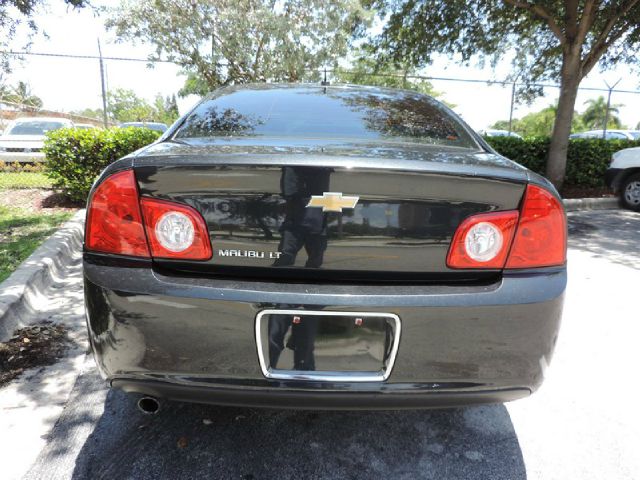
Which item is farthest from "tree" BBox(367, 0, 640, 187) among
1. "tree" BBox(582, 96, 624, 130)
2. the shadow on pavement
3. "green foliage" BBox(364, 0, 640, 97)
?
"tree" BBox(582, 96, 624, 130)

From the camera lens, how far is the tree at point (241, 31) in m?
10.5

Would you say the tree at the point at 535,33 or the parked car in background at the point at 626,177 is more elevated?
the tree at the point at 535,33

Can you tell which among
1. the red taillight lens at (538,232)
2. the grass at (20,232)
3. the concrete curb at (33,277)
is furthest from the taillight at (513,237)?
the grass at (20,232)

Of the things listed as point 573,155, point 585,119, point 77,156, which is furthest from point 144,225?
point 585,119

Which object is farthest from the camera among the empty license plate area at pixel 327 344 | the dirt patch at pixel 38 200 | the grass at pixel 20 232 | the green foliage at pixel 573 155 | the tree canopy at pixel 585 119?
the tree canopy at pixel 585 119

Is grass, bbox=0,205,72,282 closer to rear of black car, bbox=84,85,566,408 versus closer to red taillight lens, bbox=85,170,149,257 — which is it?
red taillight lens, bbox=85,170,149,257

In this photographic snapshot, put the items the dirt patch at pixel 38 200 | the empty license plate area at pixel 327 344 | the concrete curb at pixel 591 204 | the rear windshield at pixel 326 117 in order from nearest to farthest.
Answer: the empty license plate area at pixel 327 344, the rear windshield at pixel 326 117, the dirt patch at pixel 38 200, the concrete curb at pixel 591 204

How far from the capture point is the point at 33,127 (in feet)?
38.6

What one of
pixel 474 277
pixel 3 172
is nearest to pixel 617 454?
pixel 474 277

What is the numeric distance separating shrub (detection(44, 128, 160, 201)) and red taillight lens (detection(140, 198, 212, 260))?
5.88 metres

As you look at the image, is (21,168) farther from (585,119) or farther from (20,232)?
(585,119)

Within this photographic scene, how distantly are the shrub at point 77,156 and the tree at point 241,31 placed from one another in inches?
192

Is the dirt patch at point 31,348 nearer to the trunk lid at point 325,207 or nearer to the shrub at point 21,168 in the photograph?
the trunk lid at point 325,207

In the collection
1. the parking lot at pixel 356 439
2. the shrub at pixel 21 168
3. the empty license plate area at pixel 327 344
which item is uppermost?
the empty license plate area at pixel 327 344
